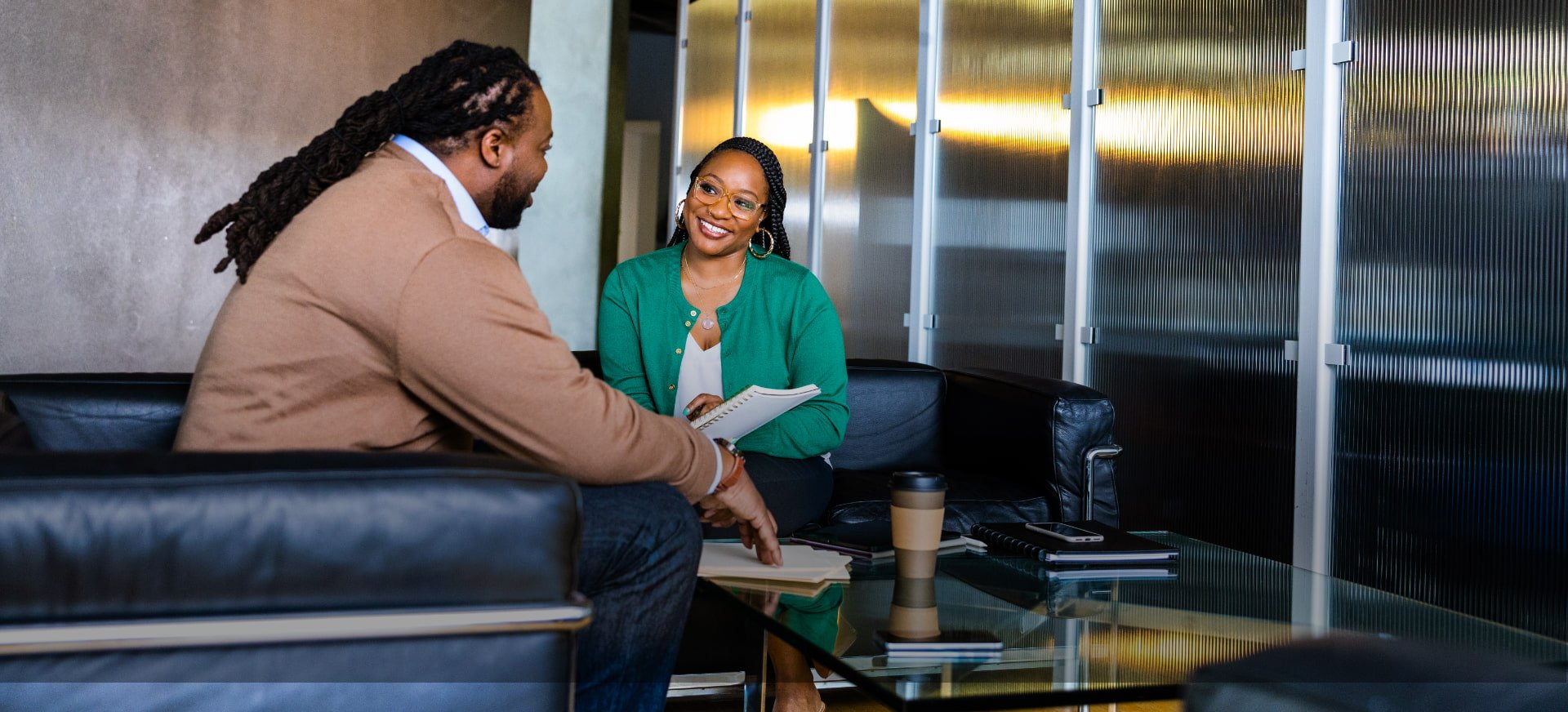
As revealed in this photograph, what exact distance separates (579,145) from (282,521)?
4.73 metres

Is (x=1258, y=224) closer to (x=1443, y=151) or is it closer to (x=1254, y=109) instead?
(x=1254, y=109)

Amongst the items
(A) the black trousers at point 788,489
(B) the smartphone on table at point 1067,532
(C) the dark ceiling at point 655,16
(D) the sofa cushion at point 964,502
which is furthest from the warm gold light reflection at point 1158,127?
(C) the dark ceiling at point 655,16

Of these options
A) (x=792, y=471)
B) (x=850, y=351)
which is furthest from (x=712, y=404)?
(x=850, y=351)

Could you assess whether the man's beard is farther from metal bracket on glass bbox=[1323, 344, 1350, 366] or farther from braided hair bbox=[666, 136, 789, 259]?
metal bracket on glass bbox=[1323, 344, 1350, 366]

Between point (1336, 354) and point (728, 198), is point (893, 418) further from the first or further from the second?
point (1336, 354)

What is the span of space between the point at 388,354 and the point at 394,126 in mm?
395

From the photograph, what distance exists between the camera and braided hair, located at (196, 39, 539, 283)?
62.9 inches

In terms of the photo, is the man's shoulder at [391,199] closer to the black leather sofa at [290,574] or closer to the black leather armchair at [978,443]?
the black leather sofa at [290,574]

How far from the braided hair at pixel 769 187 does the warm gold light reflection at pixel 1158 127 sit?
3.64 feet

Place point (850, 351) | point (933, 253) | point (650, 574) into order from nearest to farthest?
point (650, 574), point (933, 253), point (850, 351)

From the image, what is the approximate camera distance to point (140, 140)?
4.75 meters

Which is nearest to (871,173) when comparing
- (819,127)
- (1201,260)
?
(819,127)

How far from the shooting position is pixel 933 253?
15.3 ft

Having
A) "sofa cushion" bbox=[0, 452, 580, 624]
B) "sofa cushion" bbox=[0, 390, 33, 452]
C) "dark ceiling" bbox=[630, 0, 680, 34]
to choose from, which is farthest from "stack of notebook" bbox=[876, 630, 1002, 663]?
"dark ceiling" bbox=[630, 0, 680, 34]
